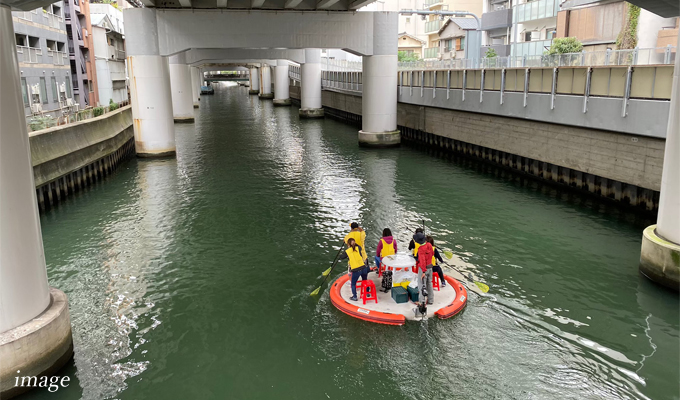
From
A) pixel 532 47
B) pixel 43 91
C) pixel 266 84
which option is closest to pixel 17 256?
pixel 43 91

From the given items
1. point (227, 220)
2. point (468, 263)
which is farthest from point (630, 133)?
point (227, 220)

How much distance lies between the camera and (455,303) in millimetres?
11547

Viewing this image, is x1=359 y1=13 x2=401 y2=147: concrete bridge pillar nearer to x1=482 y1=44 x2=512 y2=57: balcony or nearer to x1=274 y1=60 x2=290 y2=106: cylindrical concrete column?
x1=482 y1=44 x2=512 y2=57: balcony

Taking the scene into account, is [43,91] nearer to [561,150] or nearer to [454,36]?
[561,150]

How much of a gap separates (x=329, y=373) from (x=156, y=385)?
9.71ft

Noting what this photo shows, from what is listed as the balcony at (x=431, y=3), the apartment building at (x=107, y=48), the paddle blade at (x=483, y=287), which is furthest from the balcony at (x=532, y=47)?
the apartment building at (x=107, y=48)

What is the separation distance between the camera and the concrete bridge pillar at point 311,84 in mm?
58938

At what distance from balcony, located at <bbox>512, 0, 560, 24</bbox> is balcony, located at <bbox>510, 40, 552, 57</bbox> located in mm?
2814

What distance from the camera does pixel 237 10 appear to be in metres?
32.0

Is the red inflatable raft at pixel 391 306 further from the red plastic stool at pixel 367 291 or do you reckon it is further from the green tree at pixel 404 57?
the green tree at pixel 404 57

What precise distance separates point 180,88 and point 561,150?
131ft

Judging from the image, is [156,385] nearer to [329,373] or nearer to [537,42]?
[329,373]

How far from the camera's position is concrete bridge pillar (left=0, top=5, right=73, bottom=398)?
8305mm

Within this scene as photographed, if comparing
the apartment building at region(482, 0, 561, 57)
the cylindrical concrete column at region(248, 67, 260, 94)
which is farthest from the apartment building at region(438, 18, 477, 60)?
the cylindrical concrete column at region(248, 67, 260, 94)
